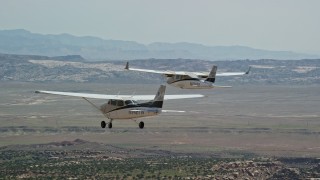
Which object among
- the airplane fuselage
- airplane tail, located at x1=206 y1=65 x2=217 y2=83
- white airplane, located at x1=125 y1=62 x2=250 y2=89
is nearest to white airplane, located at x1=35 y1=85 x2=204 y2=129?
the airplane fuselage

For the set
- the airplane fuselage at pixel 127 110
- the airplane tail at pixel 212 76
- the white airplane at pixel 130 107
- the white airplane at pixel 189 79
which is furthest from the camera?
the airplane tail at pixel 212 76

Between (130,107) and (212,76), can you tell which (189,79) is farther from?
(130,107)

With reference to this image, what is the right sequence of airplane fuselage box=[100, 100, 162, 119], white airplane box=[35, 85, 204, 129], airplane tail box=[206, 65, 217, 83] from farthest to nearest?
airplane tail box=[206, 65, 217, 83] → white airplane box=[35, 85, 204, 129] → airplane fuselage box=[100, 100, 162, 119]

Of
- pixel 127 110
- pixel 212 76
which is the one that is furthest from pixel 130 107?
pixel 212 76

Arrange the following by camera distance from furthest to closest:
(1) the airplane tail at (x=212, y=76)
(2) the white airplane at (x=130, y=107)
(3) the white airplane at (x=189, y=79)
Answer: (1) the airplane tail at (x=212, y=76) < (3) the white airplane at (x=189, y=79) < (2) the white airplane at (x=130, y=107)

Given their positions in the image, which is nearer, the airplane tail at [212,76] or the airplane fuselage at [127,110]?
the airplane fuselage at [127,110]

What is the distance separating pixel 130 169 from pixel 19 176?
22.5 m

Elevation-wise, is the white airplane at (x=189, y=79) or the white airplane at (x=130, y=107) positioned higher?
the white airplane at (x=189, y=79)

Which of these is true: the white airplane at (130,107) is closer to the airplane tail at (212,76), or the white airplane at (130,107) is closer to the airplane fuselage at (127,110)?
the airplane fuselage at (127,110)

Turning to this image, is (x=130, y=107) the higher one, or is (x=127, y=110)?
(x=130, y=107)

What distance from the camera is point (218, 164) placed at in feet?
516

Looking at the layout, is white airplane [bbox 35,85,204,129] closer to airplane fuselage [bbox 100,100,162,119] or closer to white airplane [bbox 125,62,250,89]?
airplane fuselage [bbox 100,100,162,119]

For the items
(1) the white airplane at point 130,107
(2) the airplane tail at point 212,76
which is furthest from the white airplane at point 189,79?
(1) the white airplane at point 130,107

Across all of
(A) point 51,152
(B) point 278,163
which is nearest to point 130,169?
(B) point 278,163
